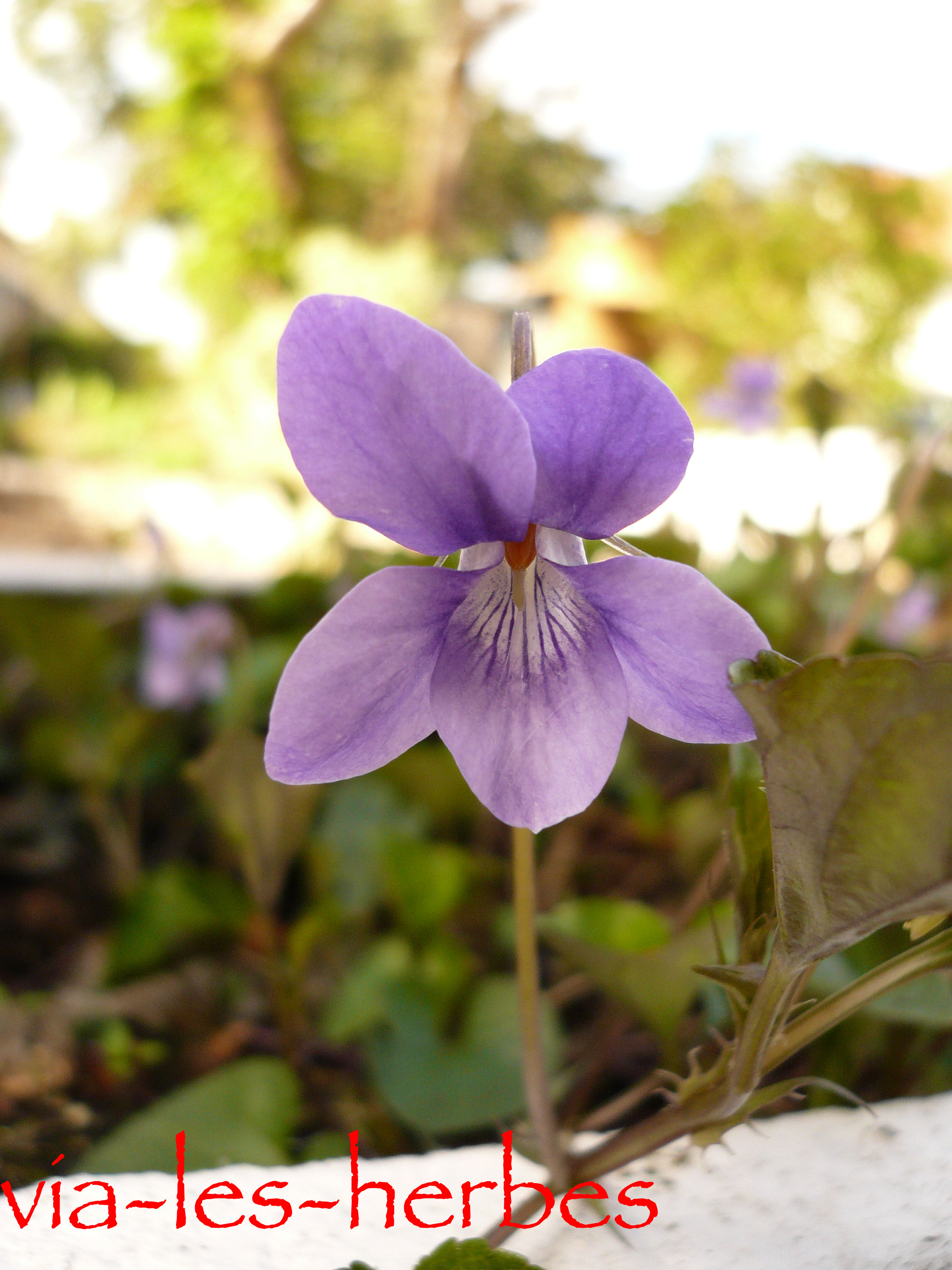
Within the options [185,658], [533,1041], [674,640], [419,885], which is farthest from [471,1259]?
[185,658]

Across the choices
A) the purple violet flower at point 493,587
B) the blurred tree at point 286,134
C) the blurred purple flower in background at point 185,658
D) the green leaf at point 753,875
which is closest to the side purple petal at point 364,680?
the purple violet flower at point 493,587

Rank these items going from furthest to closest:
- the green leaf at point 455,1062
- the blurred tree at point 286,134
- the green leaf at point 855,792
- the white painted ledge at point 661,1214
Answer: the blurred tree at point 286,134
the green leaf at point 455,1062
the white painted ledge at point 661,1214
the green leaf at point 855,792

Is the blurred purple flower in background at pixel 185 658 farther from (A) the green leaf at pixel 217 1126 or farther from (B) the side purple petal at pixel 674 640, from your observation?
(B) the side purple petal at pixel 674 640

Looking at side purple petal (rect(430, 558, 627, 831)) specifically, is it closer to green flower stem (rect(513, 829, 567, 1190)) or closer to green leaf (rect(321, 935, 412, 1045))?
green flower stem (rect(513, 829, 567, 1190))

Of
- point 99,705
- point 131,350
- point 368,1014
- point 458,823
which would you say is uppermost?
point 131,350

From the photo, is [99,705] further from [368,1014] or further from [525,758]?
[525,758]

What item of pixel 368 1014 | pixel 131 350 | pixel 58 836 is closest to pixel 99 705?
pixel 58 836

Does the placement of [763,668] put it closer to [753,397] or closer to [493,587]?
[493,587]
